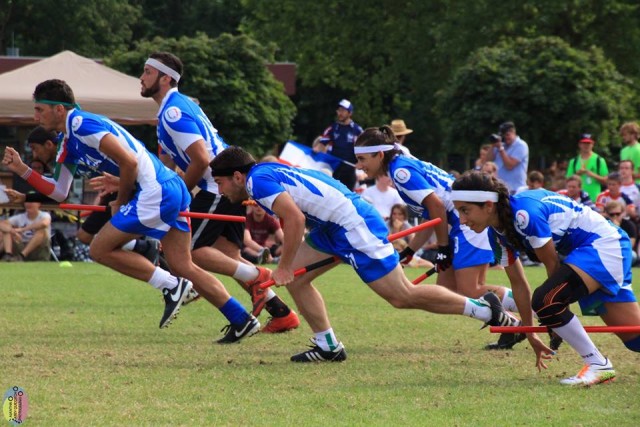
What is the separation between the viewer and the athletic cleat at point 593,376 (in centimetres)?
711

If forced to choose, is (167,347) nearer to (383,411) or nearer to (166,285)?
(166,285)

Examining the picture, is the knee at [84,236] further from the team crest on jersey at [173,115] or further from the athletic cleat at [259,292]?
the team crest on jersey at [173,115]

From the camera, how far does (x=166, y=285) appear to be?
8.94m

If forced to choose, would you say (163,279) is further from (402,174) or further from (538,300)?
(538,300)

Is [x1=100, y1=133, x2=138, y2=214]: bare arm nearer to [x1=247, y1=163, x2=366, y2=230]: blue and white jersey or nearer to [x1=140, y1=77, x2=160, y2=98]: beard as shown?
[x1=140, y1=77, x2=160, y2=98]: beard

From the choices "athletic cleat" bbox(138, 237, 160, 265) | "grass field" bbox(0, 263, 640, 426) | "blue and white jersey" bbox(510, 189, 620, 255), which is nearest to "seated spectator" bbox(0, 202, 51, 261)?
"athletic cleat" bbox(138, 237, 160, 265)

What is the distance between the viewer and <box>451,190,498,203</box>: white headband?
7.04 metres

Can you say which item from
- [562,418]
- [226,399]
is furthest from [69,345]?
[562,418]

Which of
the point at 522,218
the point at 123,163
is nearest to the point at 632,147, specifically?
the point at 123,163

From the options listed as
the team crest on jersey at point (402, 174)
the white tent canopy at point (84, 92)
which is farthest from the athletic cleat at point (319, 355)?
the white tent canopy at point (84, 92)

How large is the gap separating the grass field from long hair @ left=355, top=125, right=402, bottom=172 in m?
1.39

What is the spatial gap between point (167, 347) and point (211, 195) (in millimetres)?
1467

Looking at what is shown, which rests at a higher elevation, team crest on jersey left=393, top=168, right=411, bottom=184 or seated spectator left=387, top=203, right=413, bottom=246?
team crest on jersey left=393, top=168, right=411, bottom=184

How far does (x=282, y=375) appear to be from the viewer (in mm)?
7551
